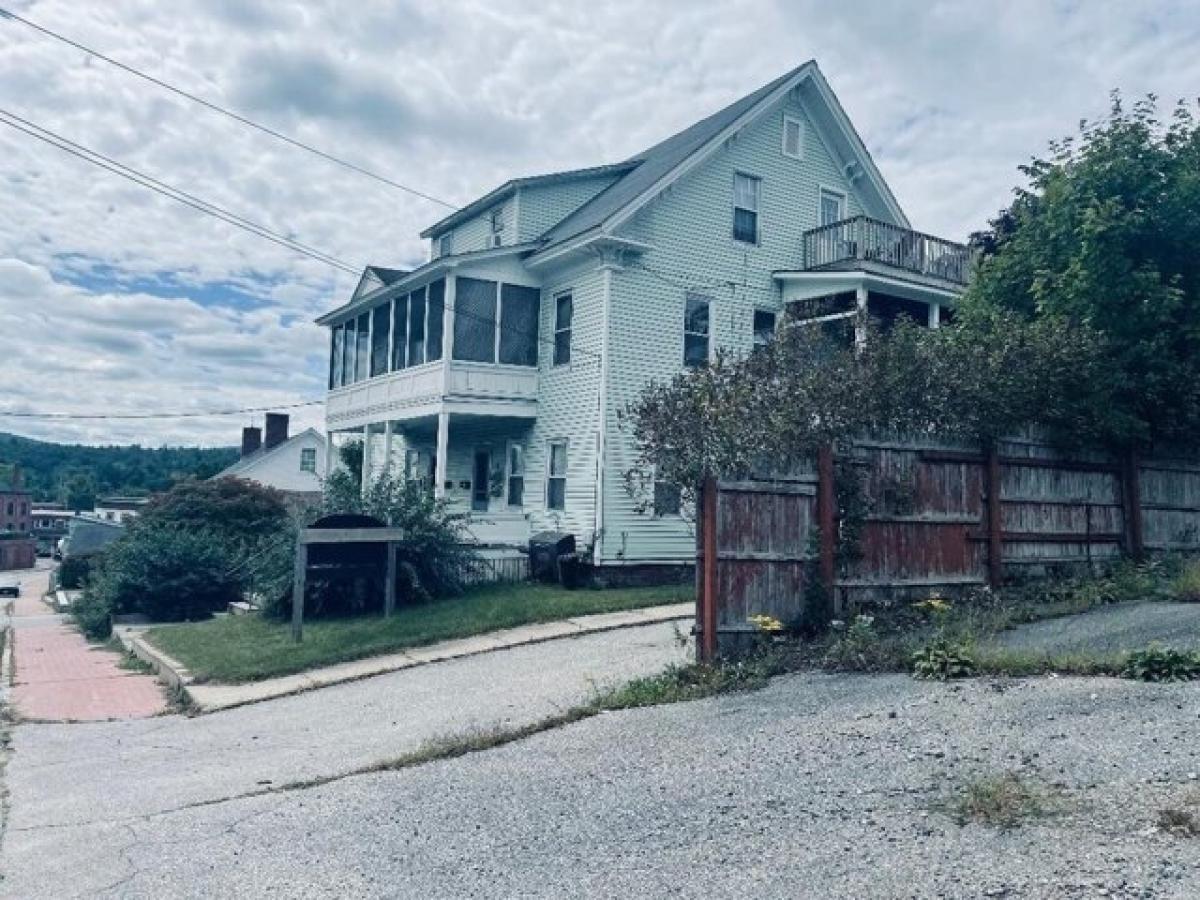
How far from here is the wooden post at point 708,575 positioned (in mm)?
8547

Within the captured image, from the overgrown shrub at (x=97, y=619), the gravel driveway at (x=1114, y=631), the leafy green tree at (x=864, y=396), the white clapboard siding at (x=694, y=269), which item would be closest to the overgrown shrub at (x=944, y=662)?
the gravel driveway at (x=1114, y=631)

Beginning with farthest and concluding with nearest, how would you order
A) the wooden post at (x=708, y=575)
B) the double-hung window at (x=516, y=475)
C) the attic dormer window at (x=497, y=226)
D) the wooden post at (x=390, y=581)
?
the attic dormer window at (x=497, y=226) → the double-hung window at (x=516, y=475) → the wooden post at (x=390, y=581) → the wooden post at (x=708, y=575)

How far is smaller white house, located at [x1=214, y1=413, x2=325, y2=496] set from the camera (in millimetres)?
49812

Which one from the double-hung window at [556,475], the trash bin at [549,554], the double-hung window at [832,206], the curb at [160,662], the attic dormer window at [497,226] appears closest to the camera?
the curb at [160,662]

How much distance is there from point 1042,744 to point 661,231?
Answer: 15014 millimetres

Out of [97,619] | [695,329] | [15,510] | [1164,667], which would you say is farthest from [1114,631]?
[15,510]

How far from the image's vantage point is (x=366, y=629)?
13562 mm

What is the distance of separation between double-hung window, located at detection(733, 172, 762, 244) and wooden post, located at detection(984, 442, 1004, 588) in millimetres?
10603

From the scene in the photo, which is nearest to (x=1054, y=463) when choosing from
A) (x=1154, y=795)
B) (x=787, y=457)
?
(x=787, y=457)

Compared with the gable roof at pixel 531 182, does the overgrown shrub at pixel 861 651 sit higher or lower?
lower

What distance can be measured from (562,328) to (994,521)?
11.0 meters

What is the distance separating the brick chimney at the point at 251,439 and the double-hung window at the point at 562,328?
36.8 meters

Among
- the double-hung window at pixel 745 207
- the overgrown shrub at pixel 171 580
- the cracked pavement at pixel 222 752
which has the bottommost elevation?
the cracked pavement at pixel 222 752

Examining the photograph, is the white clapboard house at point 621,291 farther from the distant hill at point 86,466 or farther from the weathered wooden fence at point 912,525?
the distant hill at point 86,466
